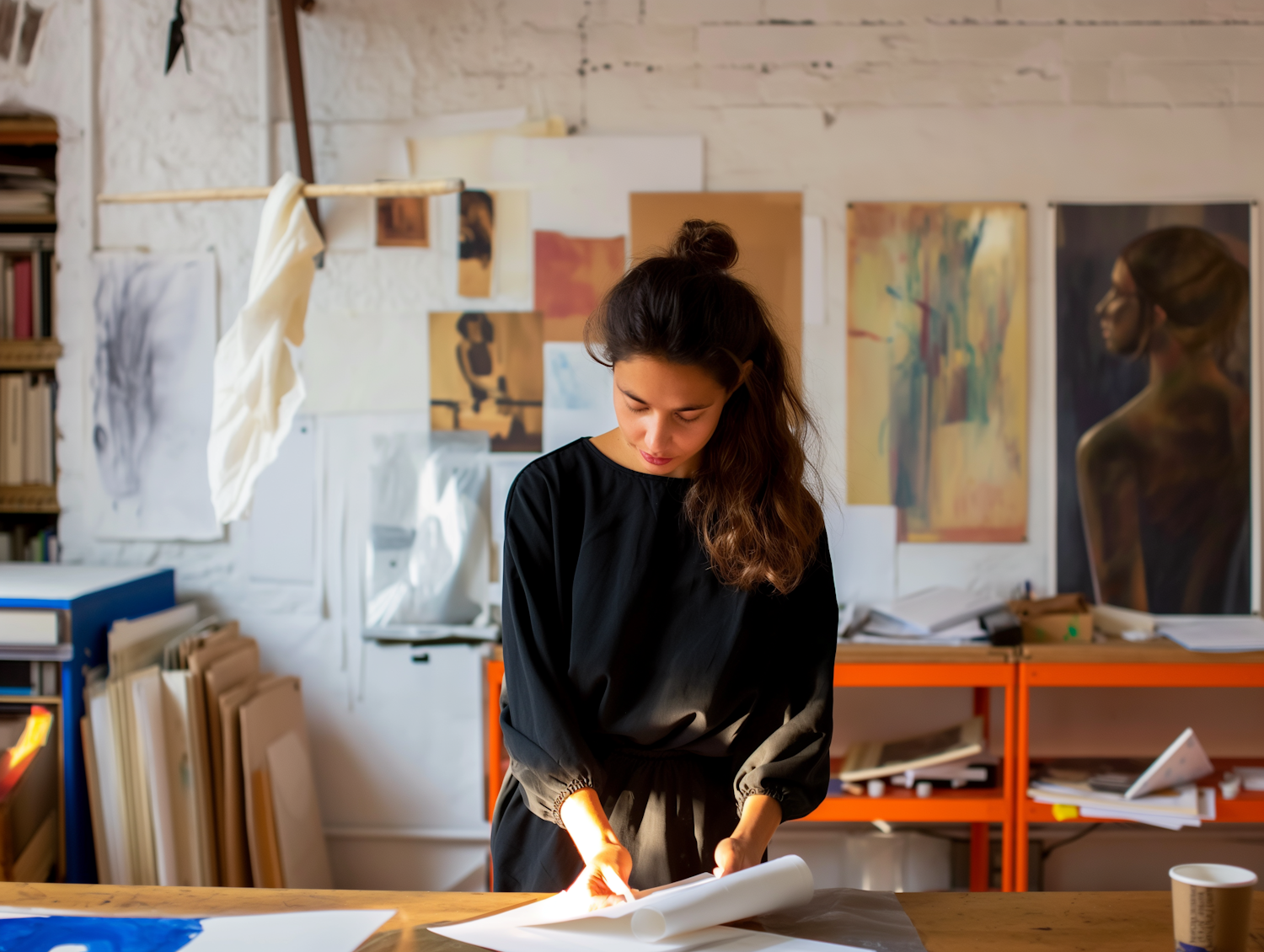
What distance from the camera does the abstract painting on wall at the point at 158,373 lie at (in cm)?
263

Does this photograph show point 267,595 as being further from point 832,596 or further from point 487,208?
point 832,596

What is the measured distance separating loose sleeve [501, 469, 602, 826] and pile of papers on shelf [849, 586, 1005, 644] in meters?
1.27

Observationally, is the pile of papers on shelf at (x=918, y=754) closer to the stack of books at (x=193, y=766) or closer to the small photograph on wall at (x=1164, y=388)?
the small photograph on wall at (x=1164, y=388)

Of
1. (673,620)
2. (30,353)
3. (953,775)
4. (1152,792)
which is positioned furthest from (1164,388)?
(30,353)

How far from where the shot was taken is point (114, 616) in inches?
91.0

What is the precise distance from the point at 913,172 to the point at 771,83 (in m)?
0.45

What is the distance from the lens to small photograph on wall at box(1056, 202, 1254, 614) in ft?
8.30

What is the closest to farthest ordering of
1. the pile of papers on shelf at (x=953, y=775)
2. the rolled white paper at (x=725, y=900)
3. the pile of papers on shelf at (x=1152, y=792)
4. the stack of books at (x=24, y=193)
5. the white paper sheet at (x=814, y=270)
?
the rolled white paper at (x=725, y=900), the pile of papers on shelf at (x=1152, y=792), the pile of papers on shelf at (x=953, y=775), the white paper sheet at (x=814, y=270), the stack of books at (x=24, y=193)

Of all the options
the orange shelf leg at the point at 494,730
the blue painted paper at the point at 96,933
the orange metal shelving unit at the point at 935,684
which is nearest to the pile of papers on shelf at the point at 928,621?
the orange metal shelving unit at the point at 935,684

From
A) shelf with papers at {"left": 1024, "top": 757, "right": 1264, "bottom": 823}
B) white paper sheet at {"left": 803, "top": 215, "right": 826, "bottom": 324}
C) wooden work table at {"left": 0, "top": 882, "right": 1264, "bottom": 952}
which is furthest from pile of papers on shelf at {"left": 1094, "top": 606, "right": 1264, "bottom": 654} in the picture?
wooden work table at {"left": 0, "top": 882, "right": 1264, "bottom": 952}

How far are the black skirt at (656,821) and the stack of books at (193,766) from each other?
1322 millimetres

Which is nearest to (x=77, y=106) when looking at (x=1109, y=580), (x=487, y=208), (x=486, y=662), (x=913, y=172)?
(x=487, y=208)

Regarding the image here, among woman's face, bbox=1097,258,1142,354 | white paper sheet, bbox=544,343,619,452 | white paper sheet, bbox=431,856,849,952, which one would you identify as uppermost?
woman's face, bbox=1097,258,1142,354

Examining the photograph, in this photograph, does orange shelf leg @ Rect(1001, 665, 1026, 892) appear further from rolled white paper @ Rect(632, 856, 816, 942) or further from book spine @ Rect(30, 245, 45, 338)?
book spine @ Rect(30, 245, 45, 338)
